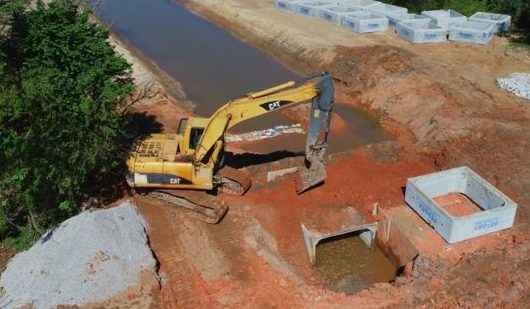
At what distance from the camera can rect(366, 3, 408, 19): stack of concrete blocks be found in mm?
27812

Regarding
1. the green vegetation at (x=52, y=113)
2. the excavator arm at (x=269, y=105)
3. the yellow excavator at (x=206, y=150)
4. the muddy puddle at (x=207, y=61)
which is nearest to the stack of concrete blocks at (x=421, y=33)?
the muddy puddle at (x=207, y=61)

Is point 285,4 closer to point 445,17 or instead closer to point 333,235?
point 445,17

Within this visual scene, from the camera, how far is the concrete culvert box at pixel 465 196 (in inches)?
506

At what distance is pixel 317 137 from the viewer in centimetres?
1396

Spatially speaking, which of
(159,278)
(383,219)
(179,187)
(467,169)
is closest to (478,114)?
(467,169)

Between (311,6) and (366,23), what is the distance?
4447 millimetres

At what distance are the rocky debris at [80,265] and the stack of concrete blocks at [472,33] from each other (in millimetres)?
19099

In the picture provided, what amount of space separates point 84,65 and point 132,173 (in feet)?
9.58

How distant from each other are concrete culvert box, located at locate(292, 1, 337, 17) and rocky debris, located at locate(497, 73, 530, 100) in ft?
38.0

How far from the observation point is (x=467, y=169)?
14.7 meters

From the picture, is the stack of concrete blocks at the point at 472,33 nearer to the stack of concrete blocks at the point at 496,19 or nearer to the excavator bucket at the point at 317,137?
the stack of concrete blocks at the point at 496,19

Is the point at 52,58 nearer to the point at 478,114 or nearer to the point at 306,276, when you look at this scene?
the point at 306,276

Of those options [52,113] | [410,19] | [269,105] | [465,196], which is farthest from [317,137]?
[410,19]

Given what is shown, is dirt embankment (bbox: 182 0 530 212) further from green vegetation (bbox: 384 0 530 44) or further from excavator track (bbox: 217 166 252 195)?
excavator track (bbox: 217 166 252 195)
